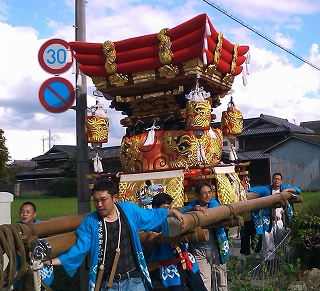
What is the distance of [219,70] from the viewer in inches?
269

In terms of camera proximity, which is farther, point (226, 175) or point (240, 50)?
point (240, 50)

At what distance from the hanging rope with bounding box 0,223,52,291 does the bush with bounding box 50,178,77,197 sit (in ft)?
104

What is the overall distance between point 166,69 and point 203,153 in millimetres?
1201

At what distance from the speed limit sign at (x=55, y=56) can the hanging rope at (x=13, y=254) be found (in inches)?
139

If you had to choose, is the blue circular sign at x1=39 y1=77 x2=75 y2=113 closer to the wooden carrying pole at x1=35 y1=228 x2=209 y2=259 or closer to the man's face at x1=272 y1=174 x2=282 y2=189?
the wooden carrying pole at x1=35 y1=228 x2=209 y2=259

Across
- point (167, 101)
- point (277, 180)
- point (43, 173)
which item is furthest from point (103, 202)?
point (43, 173)

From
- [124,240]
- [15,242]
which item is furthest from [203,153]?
[15,242]

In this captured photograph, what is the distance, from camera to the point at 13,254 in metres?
2.51

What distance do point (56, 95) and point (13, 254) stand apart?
11.4ft

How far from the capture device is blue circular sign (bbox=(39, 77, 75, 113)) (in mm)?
5742

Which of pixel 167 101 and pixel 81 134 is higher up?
pixel 167 101

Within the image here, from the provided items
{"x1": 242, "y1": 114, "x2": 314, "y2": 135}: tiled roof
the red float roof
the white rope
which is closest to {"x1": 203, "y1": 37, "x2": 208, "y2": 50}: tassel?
the red float roof

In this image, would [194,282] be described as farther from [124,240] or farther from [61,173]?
[61,173]

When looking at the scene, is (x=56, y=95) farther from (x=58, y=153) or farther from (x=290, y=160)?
(x=58, y=153)
